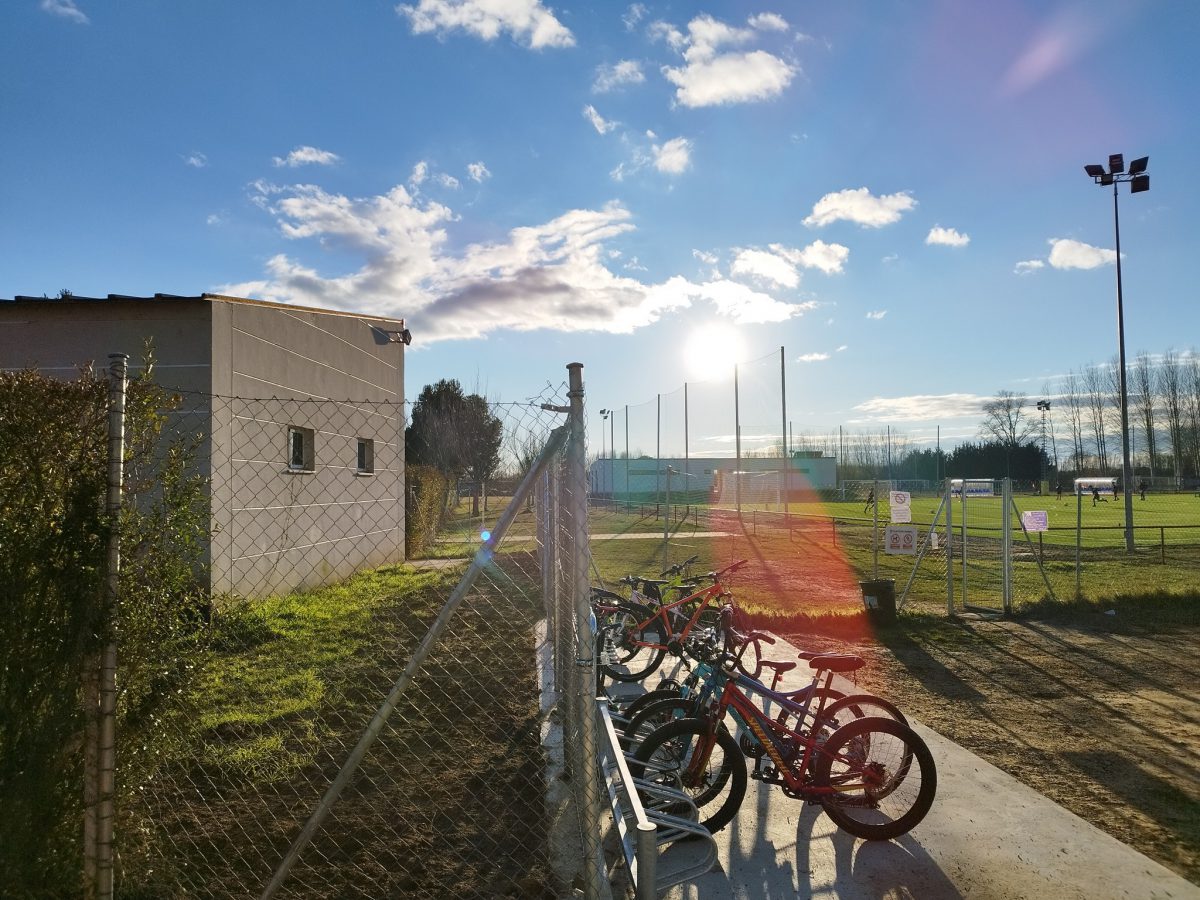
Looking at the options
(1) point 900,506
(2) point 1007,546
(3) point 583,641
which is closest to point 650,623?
(3) point 583,641

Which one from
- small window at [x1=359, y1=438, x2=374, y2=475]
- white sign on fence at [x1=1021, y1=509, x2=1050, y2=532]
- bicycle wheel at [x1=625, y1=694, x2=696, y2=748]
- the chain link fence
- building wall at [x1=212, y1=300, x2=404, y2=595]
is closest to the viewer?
the chain link fence

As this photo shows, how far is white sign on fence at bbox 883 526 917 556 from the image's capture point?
1095 centimetres

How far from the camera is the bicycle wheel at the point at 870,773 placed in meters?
3.82

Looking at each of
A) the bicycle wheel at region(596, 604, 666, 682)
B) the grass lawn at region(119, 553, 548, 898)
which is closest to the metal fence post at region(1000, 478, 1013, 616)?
the bicycle wheel at region(596, 604, 666, 682)

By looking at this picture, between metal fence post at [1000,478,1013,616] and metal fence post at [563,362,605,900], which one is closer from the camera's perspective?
metal fence post at [563,362,605,900]

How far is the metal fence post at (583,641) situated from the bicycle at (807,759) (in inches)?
40.0

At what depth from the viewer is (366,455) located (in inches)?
567

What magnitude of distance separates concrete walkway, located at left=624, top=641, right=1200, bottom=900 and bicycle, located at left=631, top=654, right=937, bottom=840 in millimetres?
159

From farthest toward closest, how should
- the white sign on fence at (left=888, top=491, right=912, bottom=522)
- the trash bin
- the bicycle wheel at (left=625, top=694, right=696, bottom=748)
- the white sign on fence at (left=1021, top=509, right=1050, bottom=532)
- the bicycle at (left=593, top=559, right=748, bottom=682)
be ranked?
1. the white sign on fence at (left=888, top=491, right=912, bottom=522)
2. the white sign on fence at (left=1021, top=509, right=1050, bottom=532)
3. the trash bin
4. the bicycle at (left=593, top=559, right=748, bottom=682)
5. the bicycle wheel at (left=625, top=694, right=696, bottom=748)

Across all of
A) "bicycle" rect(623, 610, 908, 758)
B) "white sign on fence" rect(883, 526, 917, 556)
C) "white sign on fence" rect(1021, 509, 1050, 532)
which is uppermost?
"white sign on fence" rect(1021, 509, 1050, 532)

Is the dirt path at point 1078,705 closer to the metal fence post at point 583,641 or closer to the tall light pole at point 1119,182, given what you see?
the metal fence post at point 583,641

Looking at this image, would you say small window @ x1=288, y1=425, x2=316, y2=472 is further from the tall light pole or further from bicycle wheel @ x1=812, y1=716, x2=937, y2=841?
the tall light pole

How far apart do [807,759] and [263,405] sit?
8092 mm

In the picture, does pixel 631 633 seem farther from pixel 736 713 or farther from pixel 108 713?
pixel 108 713
